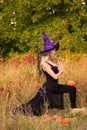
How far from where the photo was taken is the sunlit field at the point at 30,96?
7082mm

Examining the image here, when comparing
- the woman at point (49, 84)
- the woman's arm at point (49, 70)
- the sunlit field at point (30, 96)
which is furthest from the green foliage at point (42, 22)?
the woman's arm at point (49, 70)

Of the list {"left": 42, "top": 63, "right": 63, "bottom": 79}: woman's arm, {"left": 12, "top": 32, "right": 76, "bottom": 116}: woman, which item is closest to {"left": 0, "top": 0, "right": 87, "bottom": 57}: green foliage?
{"left": 12, "top": 32, "right": 76, "bottom": 116}: woman

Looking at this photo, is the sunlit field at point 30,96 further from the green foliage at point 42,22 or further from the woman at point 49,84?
the green foliage at point 42,22

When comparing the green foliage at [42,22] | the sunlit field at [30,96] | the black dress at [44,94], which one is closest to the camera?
the sunlit field at [30,96]

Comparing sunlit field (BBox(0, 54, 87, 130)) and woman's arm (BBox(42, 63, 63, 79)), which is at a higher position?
woman's arm (BBox(42, 63, 63, 79))

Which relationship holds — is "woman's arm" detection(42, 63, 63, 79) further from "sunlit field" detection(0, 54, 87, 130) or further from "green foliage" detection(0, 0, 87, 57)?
"green foliage" detection(0, 0, 87, 57)

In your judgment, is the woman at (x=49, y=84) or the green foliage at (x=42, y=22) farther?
the green foliage at (x=42, y=22)

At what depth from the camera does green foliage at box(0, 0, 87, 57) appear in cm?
1695

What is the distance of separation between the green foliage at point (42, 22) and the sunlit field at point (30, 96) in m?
3.70

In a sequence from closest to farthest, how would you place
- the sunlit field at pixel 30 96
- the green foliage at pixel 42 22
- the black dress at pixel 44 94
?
the sunlit field at pixel 30 96
the black dress at pixel 44 94
the green foliage at pixel 42 22

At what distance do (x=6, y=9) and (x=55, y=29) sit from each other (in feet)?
6.33

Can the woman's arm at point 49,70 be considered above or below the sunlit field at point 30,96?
above

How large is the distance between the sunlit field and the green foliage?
3.70 meters

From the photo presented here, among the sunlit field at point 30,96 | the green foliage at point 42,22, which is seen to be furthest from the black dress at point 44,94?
the green foliage at point 42,22
